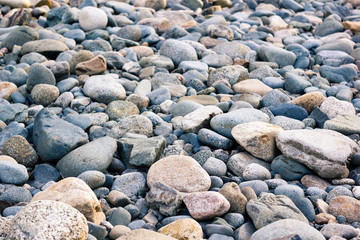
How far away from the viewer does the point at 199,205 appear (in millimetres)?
3229

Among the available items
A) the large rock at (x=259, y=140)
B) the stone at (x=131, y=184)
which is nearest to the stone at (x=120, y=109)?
the stone at (x=131, y=184)

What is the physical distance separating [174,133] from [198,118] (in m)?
0.32

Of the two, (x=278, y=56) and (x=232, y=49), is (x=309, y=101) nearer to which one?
(x=278, y=56)

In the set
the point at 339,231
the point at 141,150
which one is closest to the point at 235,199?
the point at 339,231

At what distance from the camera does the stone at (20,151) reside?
3982 mm

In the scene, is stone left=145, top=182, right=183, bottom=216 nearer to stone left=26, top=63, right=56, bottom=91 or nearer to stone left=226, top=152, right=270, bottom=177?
stone left=226, top=152, right=270, bottom=177

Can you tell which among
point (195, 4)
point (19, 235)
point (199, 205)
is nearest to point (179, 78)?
point (199, 205)

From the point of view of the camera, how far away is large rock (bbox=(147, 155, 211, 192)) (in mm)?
3545

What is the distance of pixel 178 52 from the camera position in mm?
6543

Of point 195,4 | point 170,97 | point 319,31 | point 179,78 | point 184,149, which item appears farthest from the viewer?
point 195,4

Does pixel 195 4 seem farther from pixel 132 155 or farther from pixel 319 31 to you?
pixel 132 155

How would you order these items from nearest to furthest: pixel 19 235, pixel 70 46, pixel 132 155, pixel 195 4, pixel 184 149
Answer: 1. pixel 19 235
2. pixel 132 155
3. pixel 184 149
4. pixel 70 46
5. pixel 195 4

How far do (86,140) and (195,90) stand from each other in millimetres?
1989

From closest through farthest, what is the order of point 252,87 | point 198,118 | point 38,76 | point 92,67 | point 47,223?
point 47,223
point 198,118
point 38,76
point 252,87
point 92,67
